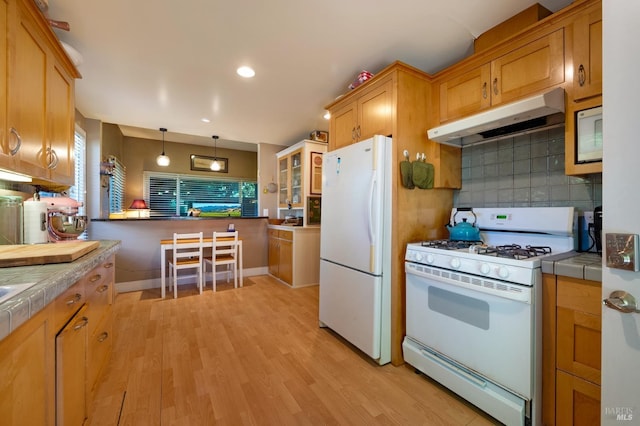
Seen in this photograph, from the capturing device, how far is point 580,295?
1224 millimetres

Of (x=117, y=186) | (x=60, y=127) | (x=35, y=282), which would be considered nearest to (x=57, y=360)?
(x=35, y=282)

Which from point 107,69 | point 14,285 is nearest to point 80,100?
point 107,69

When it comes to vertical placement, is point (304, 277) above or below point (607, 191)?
below

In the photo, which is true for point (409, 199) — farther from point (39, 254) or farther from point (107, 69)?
point (107, 69)

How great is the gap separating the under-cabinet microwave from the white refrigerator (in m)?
1.02

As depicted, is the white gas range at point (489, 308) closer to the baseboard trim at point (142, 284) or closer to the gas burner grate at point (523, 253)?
the gas burner grate at point (523, 253)

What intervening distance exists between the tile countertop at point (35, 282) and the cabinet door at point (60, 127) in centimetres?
75

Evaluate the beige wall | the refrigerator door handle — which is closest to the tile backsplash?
the refrigerator door handle

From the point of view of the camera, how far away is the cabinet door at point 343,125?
240cm

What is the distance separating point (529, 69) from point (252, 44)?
6.04ft

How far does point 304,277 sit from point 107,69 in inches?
124

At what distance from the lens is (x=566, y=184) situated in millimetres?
1687

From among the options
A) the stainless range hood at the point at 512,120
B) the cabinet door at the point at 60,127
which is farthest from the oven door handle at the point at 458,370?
the cabinet door at the point at 60,127

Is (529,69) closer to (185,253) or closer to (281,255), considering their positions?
(281,255)
